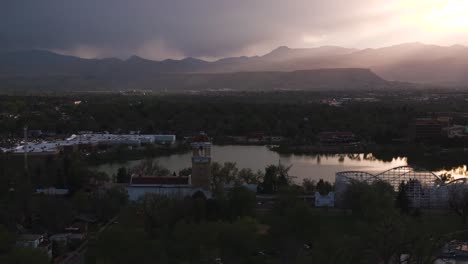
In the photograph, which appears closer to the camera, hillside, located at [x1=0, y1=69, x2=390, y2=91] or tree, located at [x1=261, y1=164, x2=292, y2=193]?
tree, located at [x1=261, y1=164, x2=292, y2=193]

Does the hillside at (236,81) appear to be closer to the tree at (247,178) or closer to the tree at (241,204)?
the tree at (247,178)

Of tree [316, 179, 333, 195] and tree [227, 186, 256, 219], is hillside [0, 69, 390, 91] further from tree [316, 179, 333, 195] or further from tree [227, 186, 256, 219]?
tree [227, 186, 256, 219]

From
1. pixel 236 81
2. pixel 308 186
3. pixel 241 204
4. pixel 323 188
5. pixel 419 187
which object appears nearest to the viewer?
pixel 241 204

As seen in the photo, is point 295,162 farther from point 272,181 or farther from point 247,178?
point 272,181

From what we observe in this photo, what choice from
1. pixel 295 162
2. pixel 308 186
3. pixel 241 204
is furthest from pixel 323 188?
pixel 295 162

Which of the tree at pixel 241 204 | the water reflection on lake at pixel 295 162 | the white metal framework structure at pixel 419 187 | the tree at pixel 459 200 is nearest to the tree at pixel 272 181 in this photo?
the white metal framework structure at pixel 419 187

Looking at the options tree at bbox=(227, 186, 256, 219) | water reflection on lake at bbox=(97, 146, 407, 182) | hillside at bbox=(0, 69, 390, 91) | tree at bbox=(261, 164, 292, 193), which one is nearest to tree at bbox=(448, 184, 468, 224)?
tree at bbox=(261, 164, 292, 193)

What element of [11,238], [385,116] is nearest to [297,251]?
[11,238]

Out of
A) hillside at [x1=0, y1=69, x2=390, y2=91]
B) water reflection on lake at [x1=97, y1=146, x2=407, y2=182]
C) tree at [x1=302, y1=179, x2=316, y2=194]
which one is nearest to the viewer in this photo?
tree at [x1=302, y1=179, x2=316, y2=194]

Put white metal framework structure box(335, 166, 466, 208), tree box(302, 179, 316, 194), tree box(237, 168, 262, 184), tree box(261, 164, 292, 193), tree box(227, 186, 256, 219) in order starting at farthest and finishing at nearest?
tree box(237, 168, 262, 184)
tree box(302, 179, 316, 194)
tree box(261, 164, 292, 193)
white metal framework structure box(335, 166, 466, 208)
tree box(227, 186, 256, 219)
